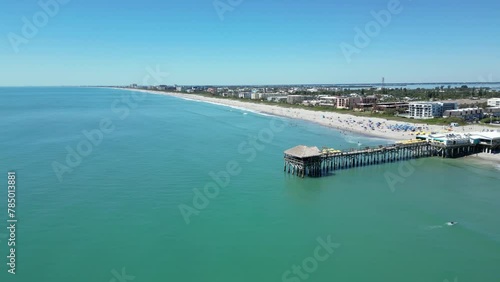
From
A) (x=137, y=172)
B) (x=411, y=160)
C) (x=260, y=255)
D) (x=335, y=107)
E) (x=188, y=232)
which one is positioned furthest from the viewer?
(x=335, y=107)

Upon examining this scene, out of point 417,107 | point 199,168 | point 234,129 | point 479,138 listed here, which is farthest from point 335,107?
point 199,168

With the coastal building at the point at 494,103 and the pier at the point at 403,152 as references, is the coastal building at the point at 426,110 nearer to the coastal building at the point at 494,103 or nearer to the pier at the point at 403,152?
the coastal building at the point at 494,103

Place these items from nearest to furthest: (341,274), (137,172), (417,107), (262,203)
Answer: (341,274), (262,203), (137,172), (417,107)

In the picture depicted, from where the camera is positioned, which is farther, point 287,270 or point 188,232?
point 188,232

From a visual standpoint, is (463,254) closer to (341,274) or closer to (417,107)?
(341,274)

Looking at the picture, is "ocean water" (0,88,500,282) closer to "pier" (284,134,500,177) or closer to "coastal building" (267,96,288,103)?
"pier" (284,134,500,177)

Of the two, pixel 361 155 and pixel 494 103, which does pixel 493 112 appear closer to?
pixel 494 103

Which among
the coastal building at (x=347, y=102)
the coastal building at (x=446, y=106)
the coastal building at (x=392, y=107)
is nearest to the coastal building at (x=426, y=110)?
the coastal building at (x=446, y=106)
